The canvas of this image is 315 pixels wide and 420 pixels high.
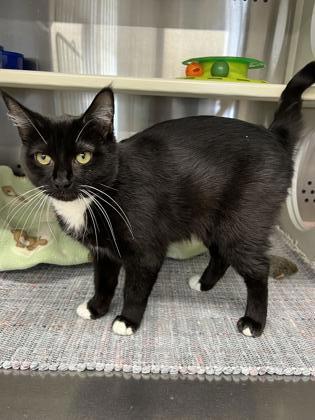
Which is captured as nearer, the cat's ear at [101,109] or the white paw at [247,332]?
the cat's ear at [101,109]

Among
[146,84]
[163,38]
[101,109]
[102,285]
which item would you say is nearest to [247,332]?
[102,285]

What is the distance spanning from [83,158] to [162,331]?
0.43 m

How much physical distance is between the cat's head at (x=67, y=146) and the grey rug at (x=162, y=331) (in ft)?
1.06

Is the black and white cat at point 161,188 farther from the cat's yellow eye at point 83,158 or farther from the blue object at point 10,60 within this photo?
the blue object at point 10,60

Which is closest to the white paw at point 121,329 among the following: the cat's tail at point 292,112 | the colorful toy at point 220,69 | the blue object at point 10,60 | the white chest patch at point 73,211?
the white chest patch at point 73,211

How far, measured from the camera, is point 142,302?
83cm

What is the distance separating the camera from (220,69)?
1095 mm

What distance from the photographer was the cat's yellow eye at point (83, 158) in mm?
716

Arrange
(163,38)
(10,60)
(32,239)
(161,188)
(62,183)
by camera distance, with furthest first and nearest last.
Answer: (163,38) < (10,60) < (32,239) < (161,188) < (62,183)

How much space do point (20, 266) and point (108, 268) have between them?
0.32 metres

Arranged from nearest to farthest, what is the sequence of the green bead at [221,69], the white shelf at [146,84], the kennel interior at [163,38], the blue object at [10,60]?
the white shelf at [146,84]
the green bead at [221,69]
the blue object at [10,60]
the kennel interior at [163,38]

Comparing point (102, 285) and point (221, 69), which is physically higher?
point (221, 69)

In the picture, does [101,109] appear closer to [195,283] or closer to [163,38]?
[195,283]

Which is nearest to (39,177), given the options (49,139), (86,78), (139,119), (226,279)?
(49,139)
